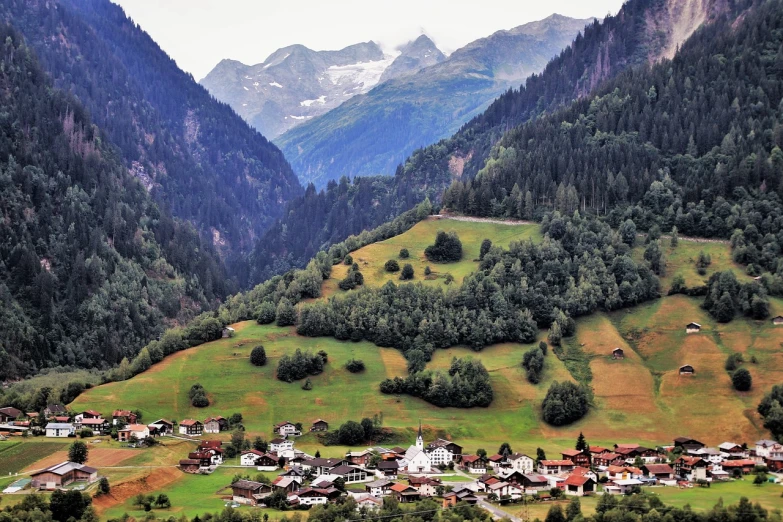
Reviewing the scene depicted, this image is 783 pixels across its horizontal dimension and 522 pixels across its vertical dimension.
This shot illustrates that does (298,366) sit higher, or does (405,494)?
(298,366)

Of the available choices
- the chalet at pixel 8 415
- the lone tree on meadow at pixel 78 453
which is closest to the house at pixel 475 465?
the lone tree on meadow at pixel 78 453

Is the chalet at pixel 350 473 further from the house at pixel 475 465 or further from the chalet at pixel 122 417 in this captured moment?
the chalet at pixel 122 417

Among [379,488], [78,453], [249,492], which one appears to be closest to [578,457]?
[379,488]

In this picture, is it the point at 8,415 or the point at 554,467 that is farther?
the point at 8,415

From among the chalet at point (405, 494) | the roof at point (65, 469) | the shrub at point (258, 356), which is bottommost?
the chalet at point (405, 494)

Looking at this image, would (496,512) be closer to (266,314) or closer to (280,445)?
(280,445)

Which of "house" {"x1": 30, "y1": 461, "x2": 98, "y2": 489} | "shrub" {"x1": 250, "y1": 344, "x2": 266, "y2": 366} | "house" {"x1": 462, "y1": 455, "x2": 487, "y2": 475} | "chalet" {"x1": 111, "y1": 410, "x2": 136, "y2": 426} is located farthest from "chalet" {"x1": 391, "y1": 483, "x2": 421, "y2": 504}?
"shrub" {"x1": 250, "y1": 344, "x2": 266, "y2": 366}

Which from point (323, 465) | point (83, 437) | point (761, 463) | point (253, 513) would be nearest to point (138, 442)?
point (83, 437)
